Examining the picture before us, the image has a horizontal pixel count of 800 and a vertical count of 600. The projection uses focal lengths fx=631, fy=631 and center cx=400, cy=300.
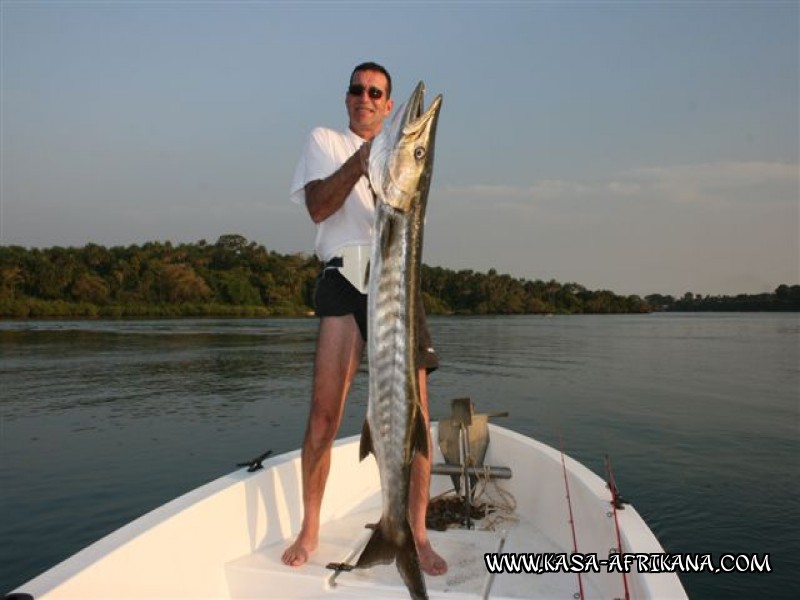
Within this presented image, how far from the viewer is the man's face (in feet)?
13.3

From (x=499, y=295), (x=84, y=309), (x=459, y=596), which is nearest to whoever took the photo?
(x=459, y=596)

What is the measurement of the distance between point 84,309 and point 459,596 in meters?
88.3

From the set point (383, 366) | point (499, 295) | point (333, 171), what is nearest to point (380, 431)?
point (383, 366)

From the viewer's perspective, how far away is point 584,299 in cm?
14762

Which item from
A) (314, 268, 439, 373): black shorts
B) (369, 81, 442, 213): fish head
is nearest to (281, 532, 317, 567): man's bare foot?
(314, 268, 439, 373): black shorts

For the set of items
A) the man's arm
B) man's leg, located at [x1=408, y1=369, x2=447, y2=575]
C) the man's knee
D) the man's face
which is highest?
the man's face

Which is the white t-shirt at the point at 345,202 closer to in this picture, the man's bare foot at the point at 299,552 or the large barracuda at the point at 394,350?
the large barracuda at the point at 394,350

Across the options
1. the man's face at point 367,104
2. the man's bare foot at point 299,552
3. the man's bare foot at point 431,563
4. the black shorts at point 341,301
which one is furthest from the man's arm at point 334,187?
the man's bare foot at point 431,563

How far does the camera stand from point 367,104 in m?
4.15

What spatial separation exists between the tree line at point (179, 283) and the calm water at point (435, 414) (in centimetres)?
4086

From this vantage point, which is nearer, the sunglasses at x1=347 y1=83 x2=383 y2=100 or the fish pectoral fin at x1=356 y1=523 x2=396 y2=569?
the fish pectoral fin at x1=356 y1=523 x2=396 y2=569

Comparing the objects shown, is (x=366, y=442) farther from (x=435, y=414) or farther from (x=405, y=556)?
(x=435, y=414)

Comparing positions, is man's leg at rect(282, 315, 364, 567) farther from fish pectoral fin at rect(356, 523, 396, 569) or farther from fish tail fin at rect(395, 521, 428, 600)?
fish tail fin at rect(395, 521, 428, 600)

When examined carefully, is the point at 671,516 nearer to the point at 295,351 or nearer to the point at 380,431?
the point at 380,431
